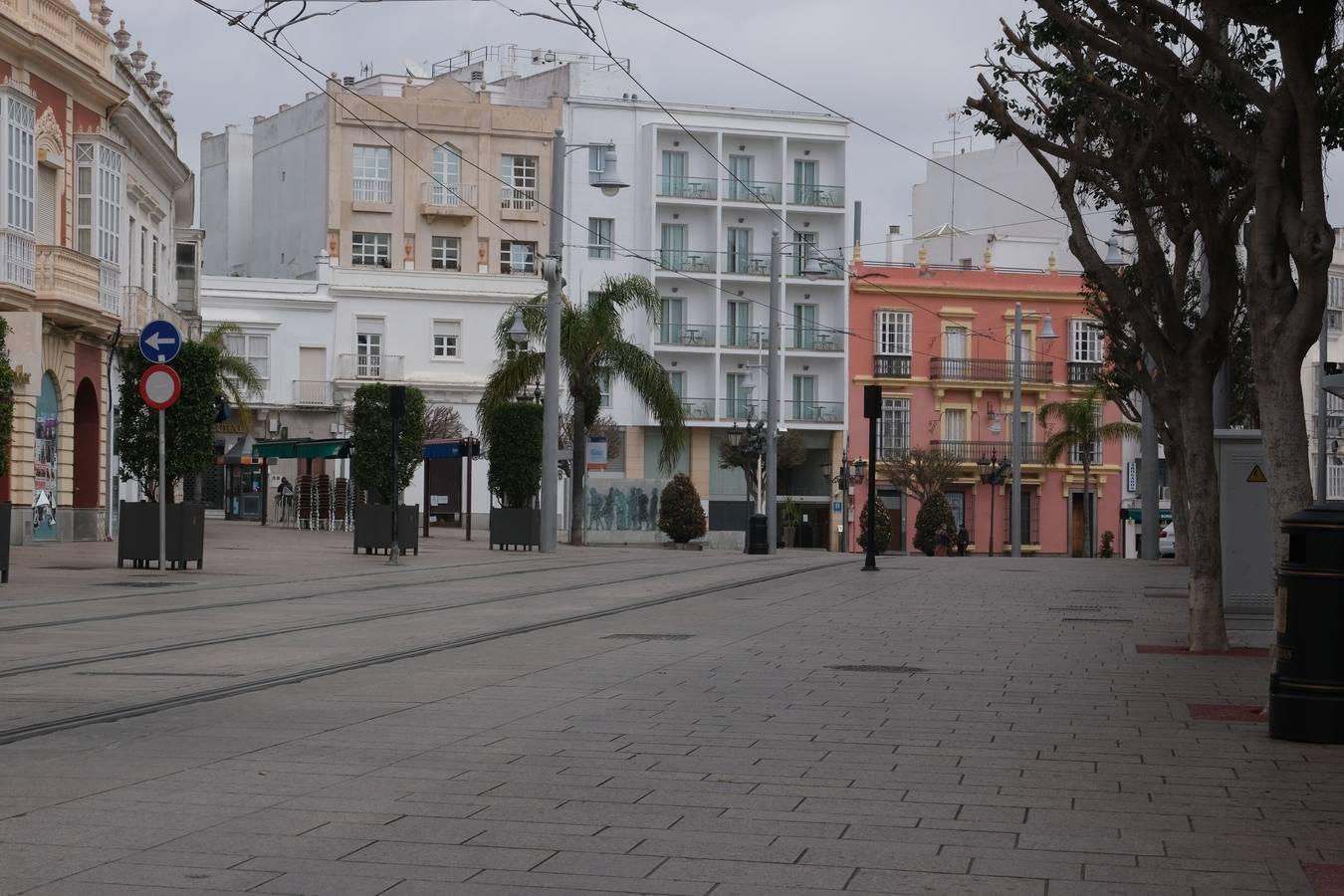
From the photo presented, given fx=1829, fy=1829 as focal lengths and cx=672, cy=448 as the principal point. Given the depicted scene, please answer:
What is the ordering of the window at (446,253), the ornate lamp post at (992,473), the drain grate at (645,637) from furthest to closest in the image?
1. the window at (446,253)
2. the ornate lamp post at (992,473)
3. the drain grate at (645,637)

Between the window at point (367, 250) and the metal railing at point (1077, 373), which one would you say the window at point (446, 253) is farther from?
the metal railing at point (1077, 373)

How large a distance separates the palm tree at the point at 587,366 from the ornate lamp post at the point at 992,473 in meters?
26.1

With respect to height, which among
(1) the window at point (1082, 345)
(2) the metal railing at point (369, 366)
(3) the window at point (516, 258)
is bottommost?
(2) the metal railing at point (369, 366)

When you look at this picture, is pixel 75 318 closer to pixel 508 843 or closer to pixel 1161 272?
pixel 1161 272

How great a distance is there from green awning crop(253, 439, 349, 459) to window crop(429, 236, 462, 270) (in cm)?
2004

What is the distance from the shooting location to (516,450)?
41469 mm

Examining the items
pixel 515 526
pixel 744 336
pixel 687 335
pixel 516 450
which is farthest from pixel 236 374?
pixel 515 526

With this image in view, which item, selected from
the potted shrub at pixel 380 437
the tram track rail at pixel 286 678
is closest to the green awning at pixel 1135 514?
the potted shrub at pixel 380 437

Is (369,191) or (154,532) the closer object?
(154,532)


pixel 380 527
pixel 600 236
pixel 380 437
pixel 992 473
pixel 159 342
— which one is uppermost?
pixel 600 236

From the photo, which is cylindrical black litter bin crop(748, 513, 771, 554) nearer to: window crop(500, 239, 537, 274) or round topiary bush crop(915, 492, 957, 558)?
round topiary bush crop(915, 492, 957, 558)

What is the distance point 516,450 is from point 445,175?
3526 centimetres

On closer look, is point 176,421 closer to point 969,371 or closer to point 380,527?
point 380,527

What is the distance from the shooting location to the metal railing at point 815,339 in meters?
78.8
